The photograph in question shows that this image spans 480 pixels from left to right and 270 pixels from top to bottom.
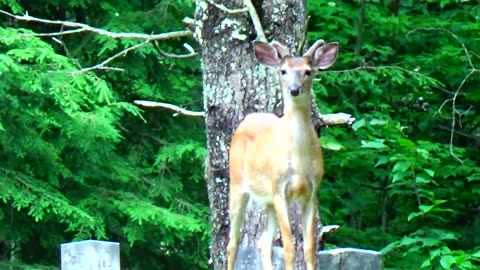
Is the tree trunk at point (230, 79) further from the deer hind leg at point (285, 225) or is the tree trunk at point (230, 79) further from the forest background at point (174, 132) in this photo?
the forest background at point (174, 132)

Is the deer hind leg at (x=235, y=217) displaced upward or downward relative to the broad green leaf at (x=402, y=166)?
upward

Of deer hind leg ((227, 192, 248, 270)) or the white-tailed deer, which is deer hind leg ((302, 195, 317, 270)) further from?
deer hind leg ((227, 192, 248, 270))

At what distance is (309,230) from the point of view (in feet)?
13.6

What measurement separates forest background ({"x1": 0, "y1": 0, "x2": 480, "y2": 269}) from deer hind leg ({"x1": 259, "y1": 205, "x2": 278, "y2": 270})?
5.03 metres

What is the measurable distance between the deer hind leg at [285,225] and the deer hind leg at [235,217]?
26cm

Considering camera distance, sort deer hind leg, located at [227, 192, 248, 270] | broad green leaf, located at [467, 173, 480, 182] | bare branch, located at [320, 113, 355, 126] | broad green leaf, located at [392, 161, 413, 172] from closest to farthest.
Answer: deer hind leg, located at [227, 192, 248, 270], bare branch, located at [320, 113, 355, 126], broad green leaf, located at [392, 161, 413, 172], broad green leaf, located at [467, 173, 480, 182]

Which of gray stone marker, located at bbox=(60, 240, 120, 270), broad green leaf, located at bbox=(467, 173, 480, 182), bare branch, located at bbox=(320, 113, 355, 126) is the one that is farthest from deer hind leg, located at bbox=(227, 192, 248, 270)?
broad green leaf, located at bbox=(467, 173, 480, 182)

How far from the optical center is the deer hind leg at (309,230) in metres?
4.12

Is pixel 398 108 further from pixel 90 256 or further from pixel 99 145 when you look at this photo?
pixel 90 256

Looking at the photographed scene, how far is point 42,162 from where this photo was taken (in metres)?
10.4

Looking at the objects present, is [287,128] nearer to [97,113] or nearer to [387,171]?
[97,113]

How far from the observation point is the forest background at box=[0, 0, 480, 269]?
1003 centimetres

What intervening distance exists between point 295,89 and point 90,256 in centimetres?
121

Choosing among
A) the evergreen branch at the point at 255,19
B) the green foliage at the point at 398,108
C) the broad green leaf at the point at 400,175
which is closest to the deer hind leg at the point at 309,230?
the evergreen branch at the point at 255,19
